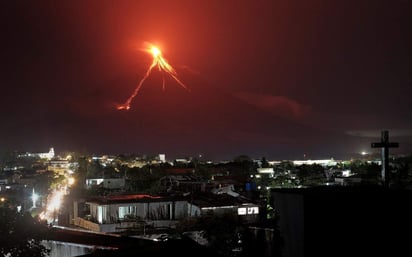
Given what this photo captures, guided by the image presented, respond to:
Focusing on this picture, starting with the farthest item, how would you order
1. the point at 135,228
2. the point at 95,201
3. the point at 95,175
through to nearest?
the point at 95,175, the point at 95,201, the point at 135,228

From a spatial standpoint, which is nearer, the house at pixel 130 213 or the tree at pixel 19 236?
the tree at pixel 19 236

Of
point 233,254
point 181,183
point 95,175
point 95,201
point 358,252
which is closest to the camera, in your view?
point 358,252

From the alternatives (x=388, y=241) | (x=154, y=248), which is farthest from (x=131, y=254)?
(x=388, y=241)

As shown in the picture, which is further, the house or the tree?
the house

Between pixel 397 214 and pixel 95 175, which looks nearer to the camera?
pixel 397 214

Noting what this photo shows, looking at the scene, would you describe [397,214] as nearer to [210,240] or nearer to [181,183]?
[210,240]

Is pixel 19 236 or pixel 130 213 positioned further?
pixel 130 213

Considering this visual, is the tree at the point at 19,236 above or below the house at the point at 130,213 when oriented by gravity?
above

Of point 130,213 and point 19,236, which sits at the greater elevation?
point 19,236
